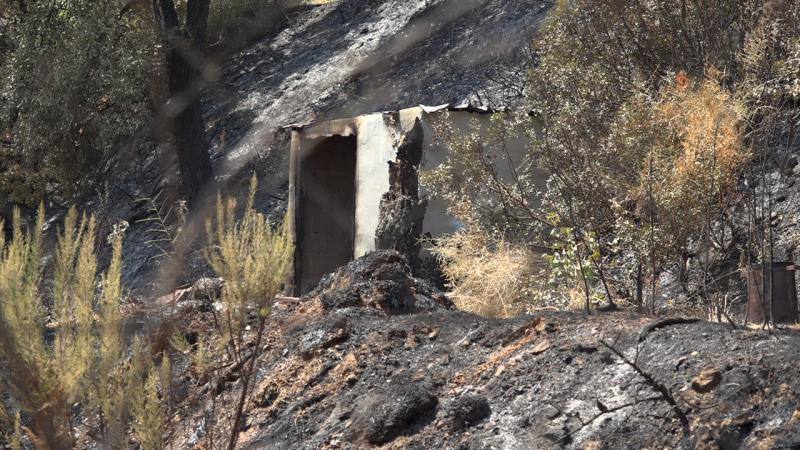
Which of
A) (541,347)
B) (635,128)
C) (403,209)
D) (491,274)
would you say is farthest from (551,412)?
(403,209)

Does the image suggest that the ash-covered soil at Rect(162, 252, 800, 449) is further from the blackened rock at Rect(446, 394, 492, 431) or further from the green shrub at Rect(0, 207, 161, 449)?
the green shrub at Rect(0, 207, 161, 449)

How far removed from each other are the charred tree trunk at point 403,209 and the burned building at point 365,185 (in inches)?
0.4

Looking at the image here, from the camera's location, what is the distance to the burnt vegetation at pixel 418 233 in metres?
5.98

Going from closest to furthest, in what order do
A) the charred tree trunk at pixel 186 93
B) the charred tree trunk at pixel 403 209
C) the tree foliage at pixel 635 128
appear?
the tree foliage at pixel 635 128
the charred tree trunk at pixel 403 209
the charred tree trunk at pixel 186 93

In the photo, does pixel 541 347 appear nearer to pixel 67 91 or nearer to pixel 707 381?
pixel 707 381

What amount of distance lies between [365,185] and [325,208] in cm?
199

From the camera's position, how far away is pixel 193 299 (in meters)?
10.2

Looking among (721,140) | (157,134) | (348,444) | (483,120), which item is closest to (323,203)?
(483,120)

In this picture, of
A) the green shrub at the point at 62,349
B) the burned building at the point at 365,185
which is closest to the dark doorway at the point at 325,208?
the burned building at the point at 365,185

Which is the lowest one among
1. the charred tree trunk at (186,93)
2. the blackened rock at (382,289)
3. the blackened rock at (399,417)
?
the blackened rock at (399,417)

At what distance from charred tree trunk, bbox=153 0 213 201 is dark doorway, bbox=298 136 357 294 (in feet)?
20.0

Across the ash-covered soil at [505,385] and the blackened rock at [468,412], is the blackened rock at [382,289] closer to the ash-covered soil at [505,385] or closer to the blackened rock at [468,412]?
the ash-covered soil at [505,385]

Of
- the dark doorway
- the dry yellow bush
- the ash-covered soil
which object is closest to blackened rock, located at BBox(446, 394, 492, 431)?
the ash-covered soil

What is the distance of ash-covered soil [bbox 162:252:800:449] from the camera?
5305mm
